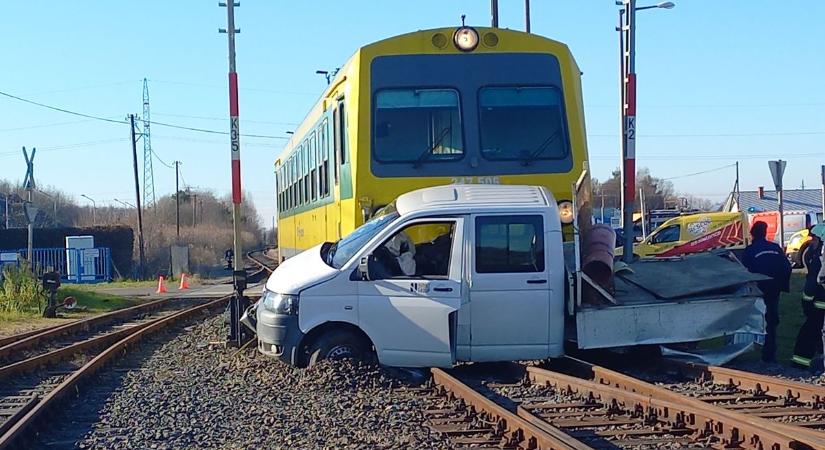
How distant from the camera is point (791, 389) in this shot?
8031 millimetres

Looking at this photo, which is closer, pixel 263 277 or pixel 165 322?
pixel 165 322

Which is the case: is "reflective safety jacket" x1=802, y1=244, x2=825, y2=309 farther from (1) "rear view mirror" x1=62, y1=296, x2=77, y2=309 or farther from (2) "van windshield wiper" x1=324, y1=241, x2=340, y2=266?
(1) "rear view mirror" x1=62, y1=296, x2=77, y2=309

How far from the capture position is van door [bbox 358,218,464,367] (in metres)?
9.43

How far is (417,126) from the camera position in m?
11.5

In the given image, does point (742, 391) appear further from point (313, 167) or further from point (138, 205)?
point (138, 205)

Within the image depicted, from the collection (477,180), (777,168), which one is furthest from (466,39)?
(777,168)

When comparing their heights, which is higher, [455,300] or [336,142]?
[336,142]

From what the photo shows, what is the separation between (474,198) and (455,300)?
1092 millimetres

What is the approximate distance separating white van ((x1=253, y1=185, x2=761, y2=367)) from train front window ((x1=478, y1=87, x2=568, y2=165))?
5.58ft

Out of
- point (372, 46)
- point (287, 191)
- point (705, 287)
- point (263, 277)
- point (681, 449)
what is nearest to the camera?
point (681, 449)

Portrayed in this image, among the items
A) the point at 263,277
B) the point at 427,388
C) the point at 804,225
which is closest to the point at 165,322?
the point at 427,388

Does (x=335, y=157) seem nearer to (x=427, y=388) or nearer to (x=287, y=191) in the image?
(x=427, y=388)

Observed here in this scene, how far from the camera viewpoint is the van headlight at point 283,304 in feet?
31.8

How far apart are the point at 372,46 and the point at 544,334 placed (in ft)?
13.1
